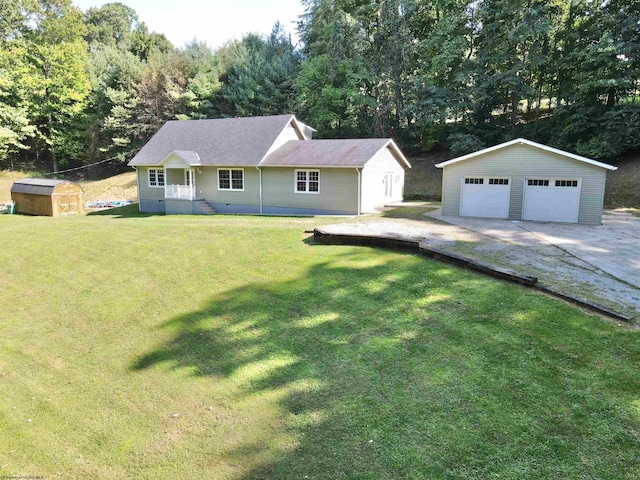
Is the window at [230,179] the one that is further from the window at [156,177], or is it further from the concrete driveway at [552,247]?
the concrete driveway at [552,247]

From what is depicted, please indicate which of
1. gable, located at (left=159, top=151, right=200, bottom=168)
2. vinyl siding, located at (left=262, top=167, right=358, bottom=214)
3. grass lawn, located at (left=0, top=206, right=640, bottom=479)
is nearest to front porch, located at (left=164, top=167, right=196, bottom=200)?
gable, located at (left=159, top=151, right=200, bottom=168)

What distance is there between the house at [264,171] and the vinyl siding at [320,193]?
1.8 inches

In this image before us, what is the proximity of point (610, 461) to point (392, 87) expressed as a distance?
A: 100 feet

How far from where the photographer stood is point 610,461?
4117 mm

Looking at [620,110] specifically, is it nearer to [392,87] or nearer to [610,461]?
[392,87]

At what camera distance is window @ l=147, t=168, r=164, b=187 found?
23317 millimetres

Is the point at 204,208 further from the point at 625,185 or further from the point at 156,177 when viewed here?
the point at 625,185

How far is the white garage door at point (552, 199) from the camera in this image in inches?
627

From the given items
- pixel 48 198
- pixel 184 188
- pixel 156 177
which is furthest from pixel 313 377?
pixel 48 198

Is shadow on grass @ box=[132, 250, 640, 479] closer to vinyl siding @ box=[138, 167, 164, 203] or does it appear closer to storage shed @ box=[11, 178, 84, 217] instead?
vinyl siding @ box=[138, 167, 164, 203]

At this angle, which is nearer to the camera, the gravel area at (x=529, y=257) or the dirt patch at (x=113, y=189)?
the gravel area at (x=529, y=257)

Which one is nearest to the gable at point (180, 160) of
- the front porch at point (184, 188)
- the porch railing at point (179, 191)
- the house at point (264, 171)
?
the house at point (264, 171)

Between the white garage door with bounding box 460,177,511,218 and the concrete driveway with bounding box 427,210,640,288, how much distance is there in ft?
2.70

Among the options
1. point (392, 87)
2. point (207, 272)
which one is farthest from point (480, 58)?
point (207, 272)
